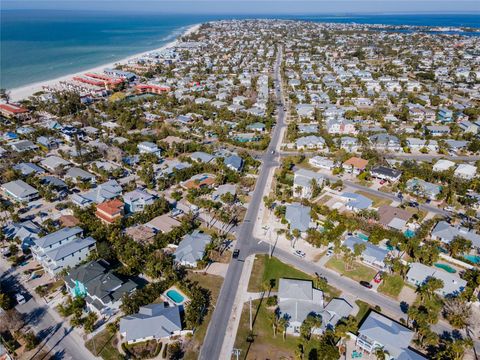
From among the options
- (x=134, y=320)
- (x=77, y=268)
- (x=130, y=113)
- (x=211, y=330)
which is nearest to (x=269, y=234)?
(x=211, y=330)

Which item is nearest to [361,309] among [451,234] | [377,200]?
[451,234]

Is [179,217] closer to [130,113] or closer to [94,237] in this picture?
[94,237]

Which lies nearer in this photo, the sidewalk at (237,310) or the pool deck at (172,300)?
the sidewalk at (237,310)

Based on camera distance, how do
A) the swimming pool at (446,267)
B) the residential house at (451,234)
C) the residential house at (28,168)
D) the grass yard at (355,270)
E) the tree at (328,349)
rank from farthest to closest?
the residential house at (28,168) < the residential house at (451,234) < the swimming pool at (446,267) < the grass yard at (355,270) < the tree at (328,349)

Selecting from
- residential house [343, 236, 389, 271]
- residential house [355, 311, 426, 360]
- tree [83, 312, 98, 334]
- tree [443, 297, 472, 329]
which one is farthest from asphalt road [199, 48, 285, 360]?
tree [443, 297, 472, 329]

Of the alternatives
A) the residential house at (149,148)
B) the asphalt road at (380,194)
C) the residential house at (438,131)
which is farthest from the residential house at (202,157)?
the residential house at (438,131)

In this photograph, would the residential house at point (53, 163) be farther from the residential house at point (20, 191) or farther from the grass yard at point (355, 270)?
the grass yard at point (355, 270)

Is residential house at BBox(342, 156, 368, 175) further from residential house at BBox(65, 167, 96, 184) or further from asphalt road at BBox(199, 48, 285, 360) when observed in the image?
residential house at BBox(65, 167, 96, 184)
